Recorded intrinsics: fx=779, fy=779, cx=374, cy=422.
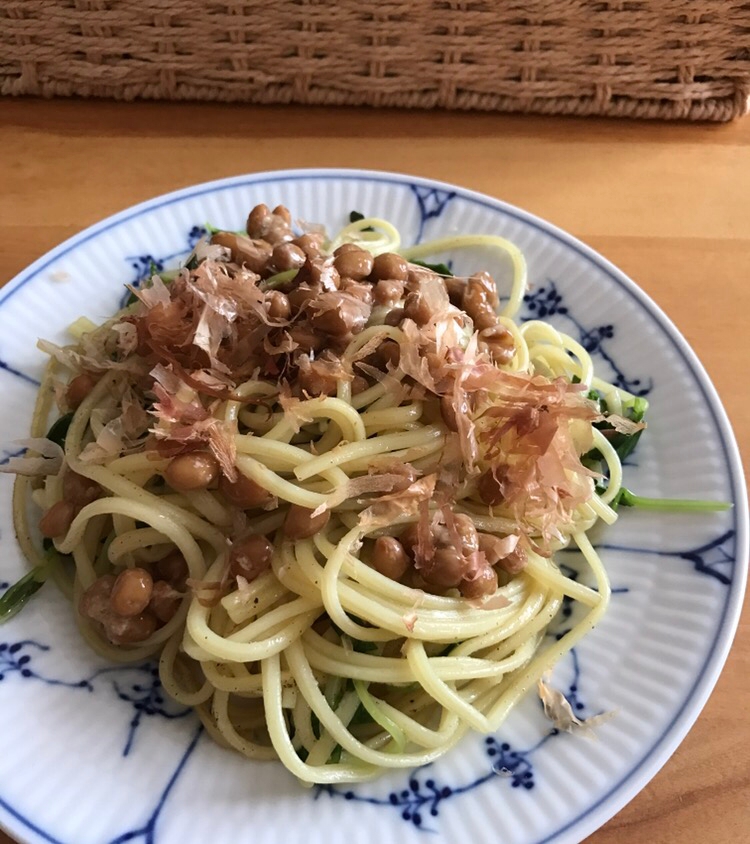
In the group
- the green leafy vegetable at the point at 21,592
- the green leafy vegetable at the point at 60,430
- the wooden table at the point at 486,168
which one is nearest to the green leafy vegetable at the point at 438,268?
the wooden table at the point at 486,168

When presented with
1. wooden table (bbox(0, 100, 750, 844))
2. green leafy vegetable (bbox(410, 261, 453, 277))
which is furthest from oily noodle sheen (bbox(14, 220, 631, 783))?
wooden table (bbox(0, 100, 750, 844))

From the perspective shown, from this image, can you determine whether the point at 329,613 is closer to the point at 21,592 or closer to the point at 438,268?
the point at 21,592

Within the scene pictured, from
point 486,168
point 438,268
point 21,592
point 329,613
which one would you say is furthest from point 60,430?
point 486,168

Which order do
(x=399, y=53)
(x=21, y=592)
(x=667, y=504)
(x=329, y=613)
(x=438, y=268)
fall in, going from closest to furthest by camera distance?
1. (x=329, y=613)
2. (x=21, y=592)
3. (x=667, y=504)
4. (x=438, y=268)
5. (x=399, y=53)

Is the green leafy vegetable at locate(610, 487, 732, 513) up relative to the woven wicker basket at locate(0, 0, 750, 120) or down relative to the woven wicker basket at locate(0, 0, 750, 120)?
down

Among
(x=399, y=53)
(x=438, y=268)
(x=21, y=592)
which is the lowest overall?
(x=21, y=592)

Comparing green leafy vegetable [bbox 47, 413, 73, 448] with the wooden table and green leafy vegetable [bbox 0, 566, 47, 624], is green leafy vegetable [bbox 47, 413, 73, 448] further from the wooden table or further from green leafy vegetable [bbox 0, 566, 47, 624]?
the wooden table
